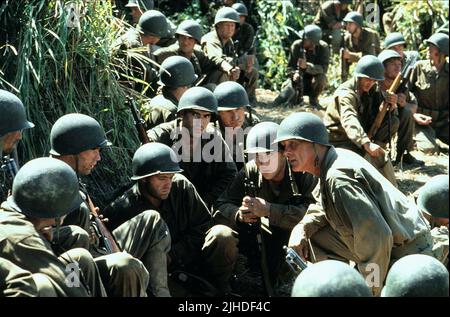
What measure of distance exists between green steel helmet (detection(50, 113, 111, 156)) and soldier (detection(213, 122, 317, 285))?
4.08 feet

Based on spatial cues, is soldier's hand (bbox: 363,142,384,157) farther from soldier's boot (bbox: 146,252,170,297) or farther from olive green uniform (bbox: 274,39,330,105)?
olive green uniform (bbox: 274,39,330,105)

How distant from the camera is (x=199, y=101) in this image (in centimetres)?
789

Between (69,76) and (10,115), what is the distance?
1.83 metres

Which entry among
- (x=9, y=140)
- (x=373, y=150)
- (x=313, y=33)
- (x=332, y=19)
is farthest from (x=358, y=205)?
(x=332, y=19)

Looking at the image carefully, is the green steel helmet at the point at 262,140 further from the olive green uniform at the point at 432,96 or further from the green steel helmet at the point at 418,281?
the olive green uniform at the point at 432,96

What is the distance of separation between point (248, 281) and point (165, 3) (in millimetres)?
8162

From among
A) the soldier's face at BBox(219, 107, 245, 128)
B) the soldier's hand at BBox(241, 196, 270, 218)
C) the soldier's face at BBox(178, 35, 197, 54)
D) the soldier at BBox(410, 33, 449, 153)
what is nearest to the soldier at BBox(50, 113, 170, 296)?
the soldier's hand at BBox(241, 196, 270, 218)

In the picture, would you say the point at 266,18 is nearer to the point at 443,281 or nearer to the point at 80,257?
the point at 80,257

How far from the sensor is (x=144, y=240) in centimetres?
625

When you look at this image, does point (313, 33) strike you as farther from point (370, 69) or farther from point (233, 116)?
point (233, 116)

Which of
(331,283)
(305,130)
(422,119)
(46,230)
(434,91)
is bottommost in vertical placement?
(422,119)

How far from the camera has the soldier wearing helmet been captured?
4.85 meters

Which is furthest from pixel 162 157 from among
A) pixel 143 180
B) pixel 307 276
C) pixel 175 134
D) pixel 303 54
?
pixel 303 54

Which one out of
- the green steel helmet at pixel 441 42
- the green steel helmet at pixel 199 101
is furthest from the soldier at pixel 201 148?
the green steel helmet at pixel 441 42
